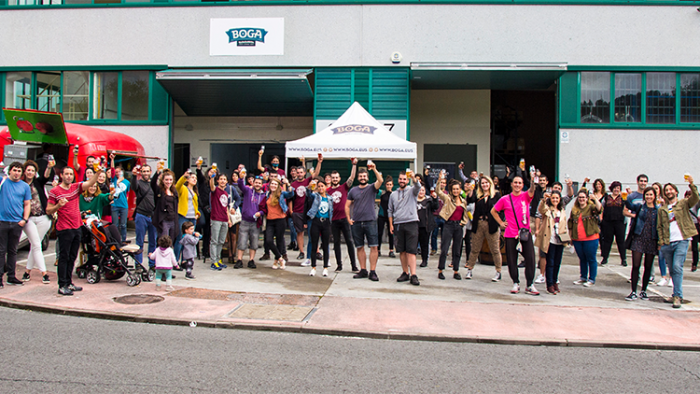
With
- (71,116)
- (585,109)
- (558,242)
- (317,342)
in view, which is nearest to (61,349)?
→ (317,342)

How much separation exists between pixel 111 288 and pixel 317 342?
156 inches

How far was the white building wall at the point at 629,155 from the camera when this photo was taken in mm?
15164

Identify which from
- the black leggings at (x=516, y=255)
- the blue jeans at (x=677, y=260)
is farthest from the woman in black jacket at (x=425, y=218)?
the blue jeans at (x=677, y=260)

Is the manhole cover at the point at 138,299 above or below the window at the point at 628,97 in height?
below

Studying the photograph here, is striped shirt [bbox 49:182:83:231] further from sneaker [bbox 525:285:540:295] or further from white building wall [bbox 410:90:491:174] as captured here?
white building wall [bbox 410:90:491:174]

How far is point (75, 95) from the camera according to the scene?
1659 centimetres

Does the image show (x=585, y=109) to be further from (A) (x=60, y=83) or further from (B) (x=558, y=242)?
(A) (x=60, y=83)

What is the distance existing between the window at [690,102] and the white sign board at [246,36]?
12135mm

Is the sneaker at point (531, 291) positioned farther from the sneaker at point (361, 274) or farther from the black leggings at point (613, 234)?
the black leggings at point (613, 234)

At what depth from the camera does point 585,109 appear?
1544cm

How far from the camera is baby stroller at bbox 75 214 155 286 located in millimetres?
7984

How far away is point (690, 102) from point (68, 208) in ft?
54.0

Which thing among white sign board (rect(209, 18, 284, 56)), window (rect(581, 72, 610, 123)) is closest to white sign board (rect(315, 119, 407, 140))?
white sign board (rect(209, 18, 284, 56))

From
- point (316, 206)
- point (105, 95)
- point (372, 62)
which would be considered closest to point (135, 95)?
point (105, 95)
